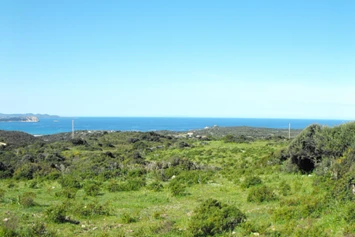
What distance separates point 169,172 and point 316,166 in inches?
395

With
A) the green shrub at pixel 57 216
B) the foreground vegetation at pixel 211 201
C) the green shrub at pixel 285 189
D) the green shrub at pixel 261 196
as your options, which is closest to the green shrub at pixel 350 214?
the foreground vegetation at pixel 211 201

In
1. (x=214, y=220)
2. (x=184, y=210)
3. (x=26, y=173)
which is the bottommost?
(x=26, y=173)

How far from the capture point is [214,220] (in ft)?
32.8

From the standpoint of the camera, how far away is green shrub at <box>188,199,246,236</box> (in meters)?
9.52

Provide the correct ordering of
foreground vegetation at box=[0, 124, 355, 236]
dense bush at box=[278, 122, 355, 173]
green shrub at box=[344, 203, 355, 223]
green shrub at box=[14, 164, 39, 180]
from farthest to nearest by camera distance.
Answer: green shrub at box=[14, 164, 39, 180] < dense bush at box=[278, 122, 355, 173] < foreground vegetation at box=[0, 124, 355, 236] < green shrub at box=[344, 203, 355, 223]

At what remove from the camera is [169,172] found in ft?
77.5

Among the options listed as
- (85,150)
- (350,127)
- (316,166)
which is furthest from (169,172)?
(85,150)

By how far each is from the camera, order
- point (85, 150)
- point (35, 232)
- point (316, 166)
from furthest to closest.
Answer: point (85, 150)
point (316, 166)
point (35, 232)

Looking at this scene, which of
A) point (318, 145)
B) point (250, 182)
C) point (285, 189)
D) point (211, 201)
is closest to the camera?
point (211, 201)

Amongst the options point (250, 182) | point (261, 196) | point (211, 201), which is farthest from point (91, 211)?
point (250, 182)

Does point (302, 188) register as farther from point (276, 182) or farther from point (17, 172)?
point (17, 172)

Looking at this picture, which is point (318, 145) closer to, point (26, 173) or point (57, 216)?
point (57, 216)

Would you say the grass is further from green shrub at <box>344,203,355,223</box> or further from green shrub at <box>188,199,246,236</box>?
green shrub at <box>188,199,246,236</box>

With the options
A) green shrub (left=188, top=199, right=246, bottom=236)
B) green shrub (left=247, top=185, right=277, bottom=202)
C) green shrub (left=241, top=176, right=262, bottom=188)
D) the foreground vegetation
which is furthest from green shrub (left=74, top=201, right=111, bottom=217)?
green shrub (left=241, top=176, right=262, bottom=188)
